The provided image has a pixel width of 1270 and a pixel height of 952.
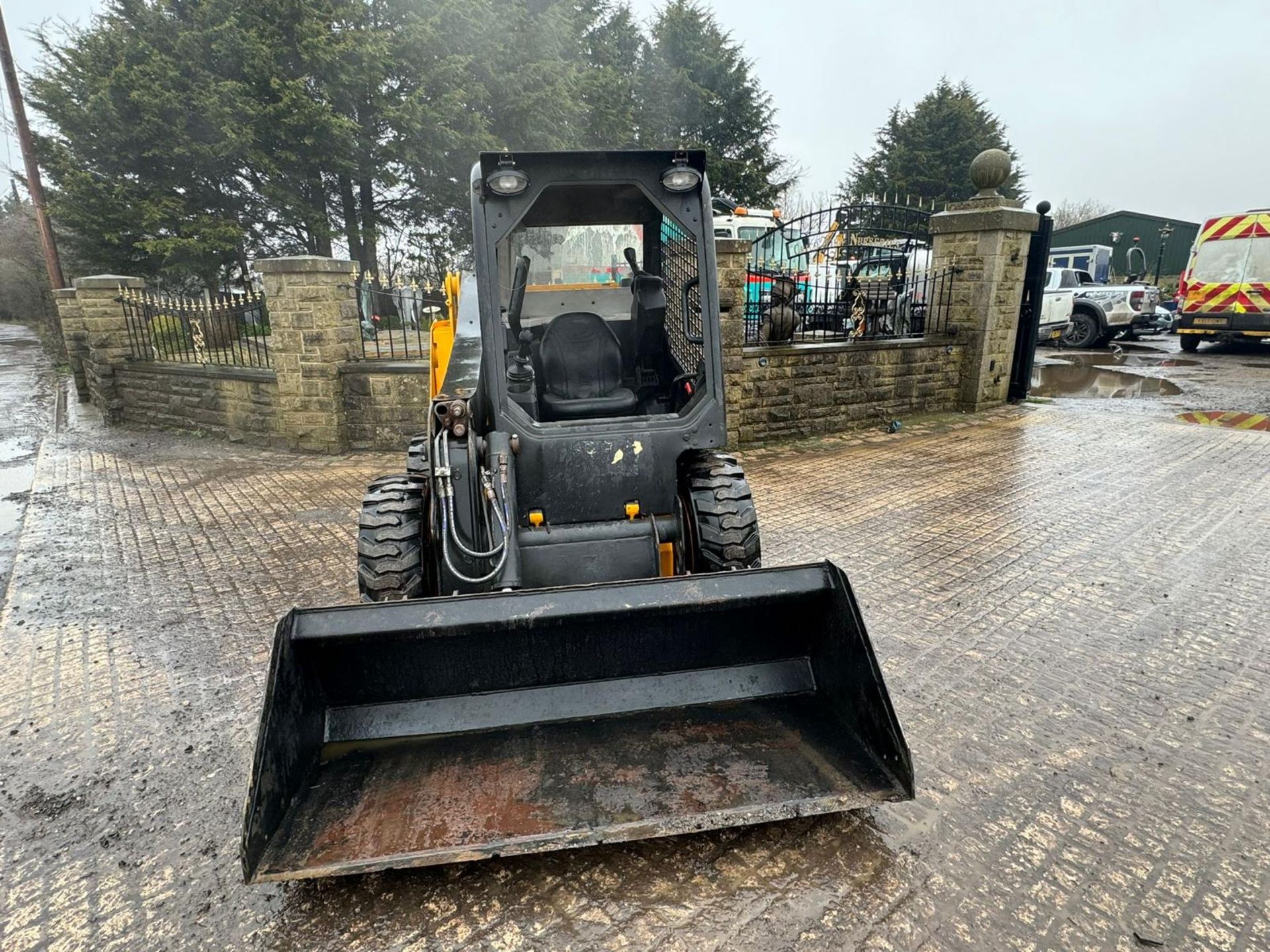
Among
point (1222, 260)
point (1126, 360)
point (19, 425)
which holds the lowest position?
point (19, 425)

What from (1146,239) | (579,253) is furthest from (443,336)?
(1146,239)

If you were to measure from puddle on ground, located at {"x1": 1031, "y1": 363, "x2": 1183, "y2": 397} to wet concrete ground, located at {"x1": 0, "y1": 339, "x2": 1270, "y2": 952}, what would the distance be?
230 inches

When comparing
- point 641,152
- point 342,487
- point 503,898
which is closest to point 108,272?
point 342,487

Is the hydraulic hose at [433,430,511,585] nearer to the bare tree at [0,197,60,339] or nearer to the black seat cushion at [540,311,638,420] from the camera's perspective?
the black seat cushion at [540,311,638,420]

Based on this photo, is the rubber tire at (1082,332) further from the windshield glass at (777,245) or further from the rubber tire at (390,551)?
the rubber tire at (390,551)

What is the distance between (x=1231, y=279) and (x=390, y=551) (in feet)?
59.4

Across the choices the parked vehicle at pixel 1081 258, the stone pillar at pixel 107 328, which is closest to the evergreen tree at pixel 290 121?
the stone pillar at pixel 107 328

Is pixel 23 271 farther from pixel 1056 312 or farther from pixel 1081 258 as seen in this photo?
pixel 1081 258

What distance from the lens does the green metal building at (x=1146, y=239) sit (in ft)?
108

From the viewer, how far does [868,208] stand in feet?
29.3

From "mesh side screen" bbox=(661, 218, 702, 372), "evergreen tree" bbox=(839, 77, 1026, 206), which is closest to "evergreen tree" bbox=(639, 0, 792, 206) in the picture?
"evergreen tree" bbox=(839, 77, 1026, 206)

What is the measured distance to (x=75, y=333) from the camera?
464 inches

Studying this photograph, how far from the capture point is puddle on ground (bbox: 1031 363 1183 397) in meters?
11.4

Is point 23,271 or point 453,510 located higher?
point 23,271
